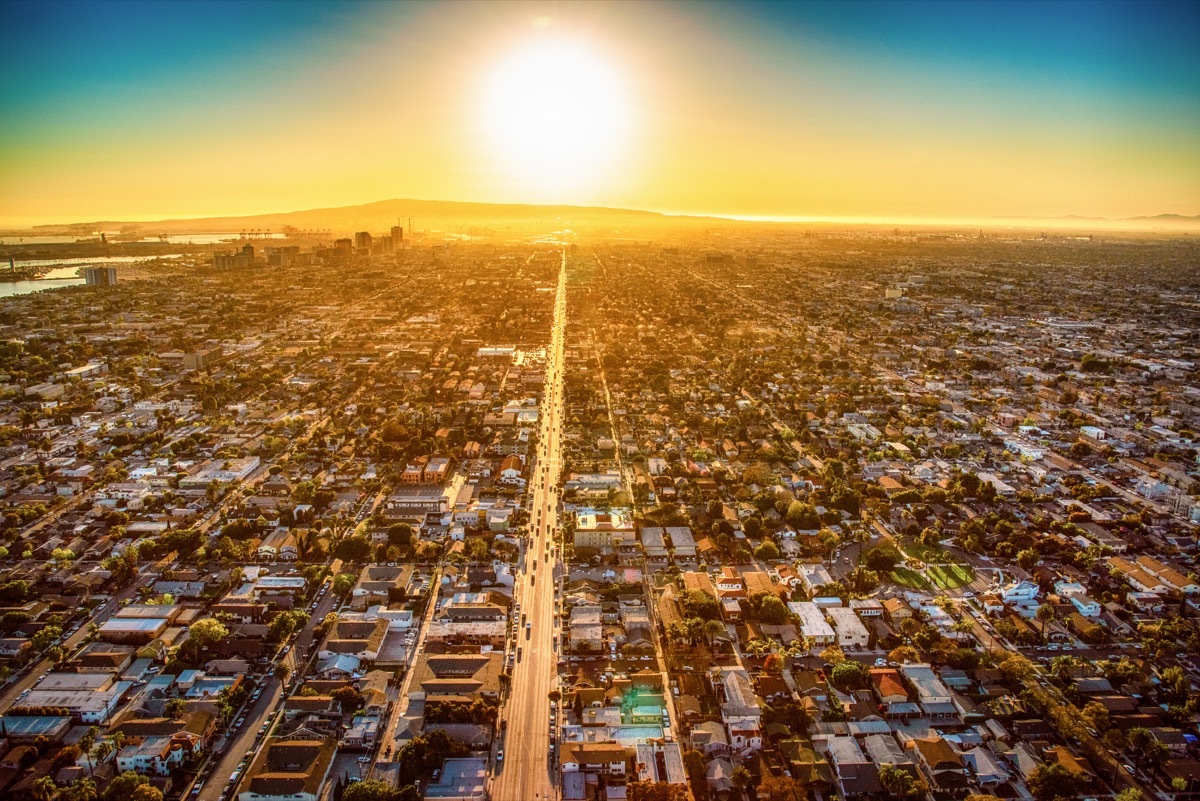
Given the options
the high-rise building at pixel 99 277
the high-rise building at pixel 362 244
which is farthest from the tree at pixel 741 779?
the high-rise building at pixel 362 244

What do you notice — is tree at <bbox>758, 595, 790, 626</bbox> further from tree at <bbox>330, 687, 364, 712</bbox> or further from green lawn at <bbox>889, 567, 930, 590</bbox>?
tree at <bbox>330, 687, 364, 712</bbox>

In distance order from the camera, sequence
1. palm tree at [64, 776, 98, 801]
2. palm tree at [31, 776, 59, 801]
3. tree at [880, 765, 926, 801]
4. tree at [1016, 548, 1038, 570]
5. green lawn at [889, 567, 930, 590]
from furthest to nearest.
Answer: tree at [1016, 548, 1038, 570] < green lawn at [889, 567, 930, 590] < tree at [880, 765, 926, 801] < palm tree at [31, 776, 59, 801] < palm tree at [64, 776, 98, 801]

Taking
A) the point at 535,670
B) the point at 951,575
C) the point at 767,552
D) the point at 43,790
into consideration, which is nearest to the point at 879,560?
the point at 951,575

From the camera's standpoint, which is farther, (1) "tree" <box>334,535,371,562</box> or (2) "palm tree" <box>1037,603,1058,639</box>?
(1) "tree" <box>334,535,371,562</box>

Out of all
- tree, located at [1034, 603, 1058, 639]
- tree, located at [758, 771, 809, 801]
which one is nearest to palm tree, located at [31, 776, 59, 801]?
tree, located at [758, 771, 809, 801]

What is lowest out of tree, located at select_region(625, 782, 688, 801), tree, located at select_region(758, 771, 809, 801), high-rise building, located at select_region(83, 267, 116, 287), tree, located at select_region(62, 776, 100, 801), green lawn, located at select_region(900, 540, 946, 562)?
green lawn, located at select_region(900, 540, 946, 562)

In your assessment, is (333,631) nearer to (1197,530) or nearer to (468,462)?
(468,462)
